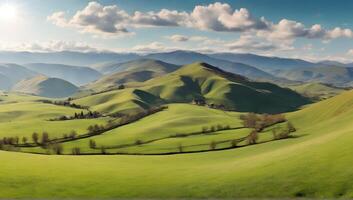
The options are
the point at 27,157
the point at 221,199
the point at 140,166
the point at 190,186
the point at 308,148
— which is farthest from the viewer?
the point at 27,157

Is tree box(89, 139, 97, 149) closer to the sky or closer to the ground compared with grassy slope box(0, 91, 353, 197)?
closer to the sky

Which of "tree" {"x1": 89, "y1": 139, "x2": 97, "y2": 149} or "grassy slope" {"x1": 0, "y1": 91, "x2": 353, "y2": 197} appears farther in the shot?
"tree" {"x1": 89, "y1": 139, "x2": 97, "y2": 149}

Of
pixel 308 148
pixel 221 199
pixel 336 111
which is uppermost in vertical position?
pixel 336 111

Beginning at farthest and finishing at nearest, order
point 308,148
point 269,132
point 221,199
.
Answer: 1. point 269,132
2. point 308,148
3. point 221,199

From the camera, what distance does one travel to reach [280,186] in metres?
70.9

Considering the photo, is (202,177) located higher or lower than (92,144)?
lower

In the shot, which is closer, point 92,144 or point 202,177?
point 202,177

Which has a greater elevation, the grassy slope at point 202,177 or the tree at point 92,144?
the tree at point 92,144

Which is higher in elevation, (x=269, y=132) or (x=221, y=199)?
(x=269, y=132)

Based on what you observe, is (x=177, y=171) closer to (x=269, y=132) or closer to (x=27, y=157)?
(x=27, y=157)

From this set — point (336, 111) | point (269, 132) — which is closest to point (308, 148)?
point (269, 132)

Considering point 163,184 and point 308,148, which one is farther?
point 308,148

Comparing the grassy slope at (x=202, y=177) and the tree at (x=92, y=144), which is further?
the tree at (x=92, y=144)

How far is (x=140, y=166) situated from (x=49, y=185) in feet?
90.6
